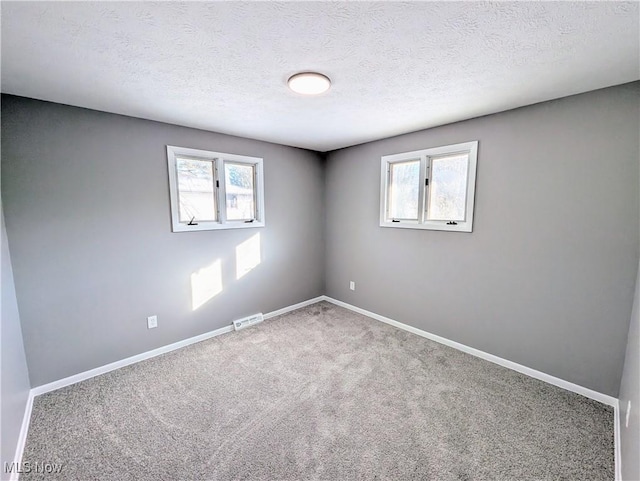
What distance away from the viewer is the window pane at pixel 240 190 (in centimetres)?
320

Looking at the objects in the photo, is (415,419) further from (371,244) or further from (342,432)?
(371,244)

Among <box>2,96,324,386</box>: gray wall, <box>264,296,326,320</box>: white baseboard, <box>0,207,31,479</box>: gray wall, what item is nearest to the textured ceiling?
<box>2,96,324,386</box>: gray wall

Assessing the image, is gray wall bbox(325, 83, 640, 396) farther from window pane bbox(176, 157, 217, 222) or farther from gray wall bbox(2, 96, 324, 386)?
gray wall bbox(2, 96, 324, 386)

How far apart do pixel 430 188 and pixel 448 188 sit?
7.6 inches

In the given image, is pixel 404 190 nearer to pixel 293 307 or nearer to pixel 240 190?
pixel 240 190

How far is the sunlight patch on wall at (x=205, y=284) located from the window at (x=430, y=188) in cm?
213

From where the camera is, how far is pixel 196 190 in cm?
296

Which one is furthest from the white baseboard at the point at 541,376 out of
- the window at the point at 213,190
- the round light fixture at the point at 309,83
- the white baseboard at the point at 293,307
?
Result: the round light fixture at the point at 309,83

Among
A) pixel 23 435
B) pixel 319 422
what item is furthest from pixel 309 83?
pixel 23 435

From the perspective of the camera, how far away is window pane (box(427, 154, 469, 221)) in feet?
9.03

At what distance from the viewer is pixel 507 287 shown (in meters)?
2.46

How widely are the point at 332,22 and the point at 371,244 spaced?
2.66 m

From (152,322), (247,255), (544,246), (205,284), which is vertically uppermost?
(544,246)

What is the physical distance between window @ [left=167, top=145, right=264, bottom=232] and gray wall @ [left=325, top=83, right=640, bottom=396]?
1.81 m
